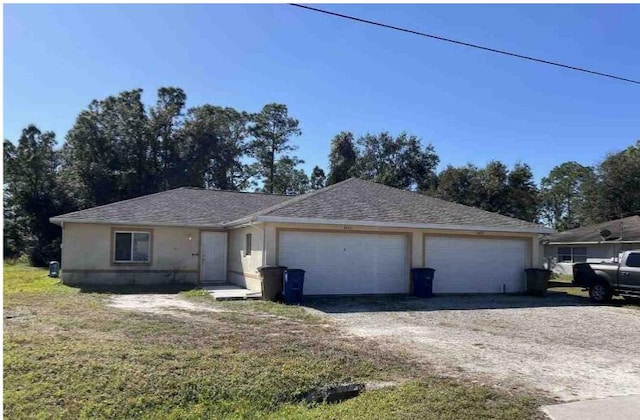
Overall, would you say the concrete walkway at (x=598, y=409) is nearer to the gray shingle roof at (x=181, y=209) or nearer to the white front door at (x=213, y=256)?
the gray shingle roof at (x=181, y=209)

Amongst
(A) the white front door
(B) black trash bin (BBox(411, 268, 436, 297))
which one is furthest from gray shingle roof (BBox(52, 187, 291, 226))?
(B) black trash bin (BBox(411, 268, 436, 297))

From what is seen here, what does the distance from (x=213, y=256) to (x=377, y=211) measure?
24.5ft

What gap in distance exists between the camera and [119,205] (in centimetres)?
2094

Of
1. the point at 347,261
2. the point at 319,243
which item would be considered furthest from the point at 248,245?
the point at 347,261

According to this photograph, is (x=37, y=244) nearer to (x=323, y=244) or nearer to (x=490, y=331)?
(x=323, y=244)

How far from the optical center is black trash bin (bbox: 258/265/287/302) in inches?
602

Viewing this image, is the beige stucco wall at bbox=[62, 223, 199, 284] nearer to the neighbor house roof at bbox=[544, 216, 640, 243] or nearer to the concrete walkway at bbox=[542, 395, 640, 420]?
the concrete walkway at bbox=[542, 395, 640, 420]

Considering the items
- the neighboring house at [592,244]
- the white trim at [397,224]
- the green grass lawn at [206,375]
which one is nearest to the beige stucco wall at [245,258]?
the white trim at [397,224]

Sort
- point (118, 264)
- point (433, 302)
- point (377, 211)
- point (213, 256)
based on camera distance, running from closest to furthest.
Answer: point (433, 302) < point (377, 211) < point (118, 264) < point (213, 256)

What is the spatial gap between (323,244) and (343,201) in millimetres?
2503

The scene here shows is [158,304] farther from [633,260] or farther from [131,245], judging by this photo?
[633,260]

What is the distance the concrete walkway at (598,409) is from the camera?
17.6ft

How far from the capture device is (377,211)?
18.0m

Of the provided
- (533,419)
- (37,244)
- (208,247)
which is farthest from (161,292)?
(37,244)
